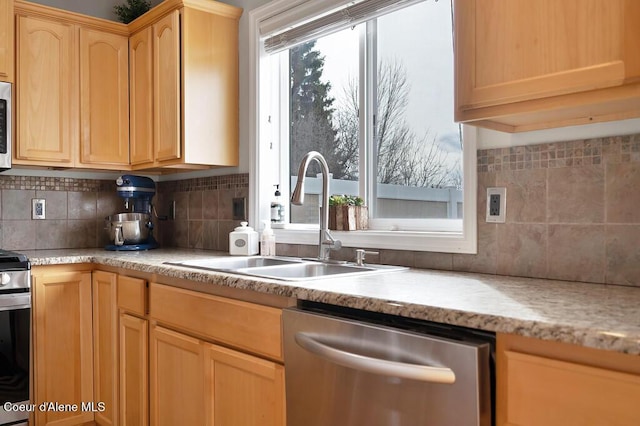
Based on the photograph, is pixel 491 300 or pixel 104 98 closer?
pixel 491 300

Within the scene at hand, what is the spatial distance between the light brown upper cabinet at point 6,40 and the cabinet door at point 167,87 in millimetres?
691

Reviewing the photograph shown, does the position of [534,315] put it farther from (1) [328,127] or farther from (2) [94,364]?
(2) [94,364]

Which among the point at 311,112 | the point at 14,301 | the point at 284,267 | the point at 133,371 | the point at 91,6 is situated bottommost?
the point at 133,371

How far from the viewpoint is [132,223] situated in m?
3.03

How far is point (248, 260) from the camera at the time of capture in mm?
2479

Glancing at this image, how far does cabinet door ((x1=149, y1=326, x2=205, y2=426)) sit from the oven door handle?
64 cm

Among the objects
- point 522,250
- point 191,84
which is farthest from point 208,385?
point 191,84

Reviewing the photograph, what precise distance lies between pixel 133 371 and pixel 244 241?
75cm

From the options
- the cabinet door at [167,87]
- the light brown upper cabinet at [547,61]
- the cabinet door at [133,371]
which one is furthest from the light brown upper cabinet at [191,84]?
the light brown upper cabinet at [547,61]

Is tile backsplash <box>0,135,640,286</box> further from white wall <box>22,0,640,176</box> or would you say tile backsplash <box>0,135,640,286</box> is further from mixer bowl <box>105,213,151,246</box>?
mixer bowl <box>105,213,151,246</box>

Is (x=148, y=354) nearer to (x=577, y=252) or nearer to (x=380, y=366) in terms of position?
(x=380, y=366)

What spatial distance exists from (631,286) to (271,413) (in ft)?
3.53

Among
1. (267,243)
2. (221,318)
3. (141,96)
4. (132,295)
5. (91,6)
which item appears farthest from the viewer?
(91,6)

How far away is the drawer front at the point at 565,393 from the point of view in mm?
930
